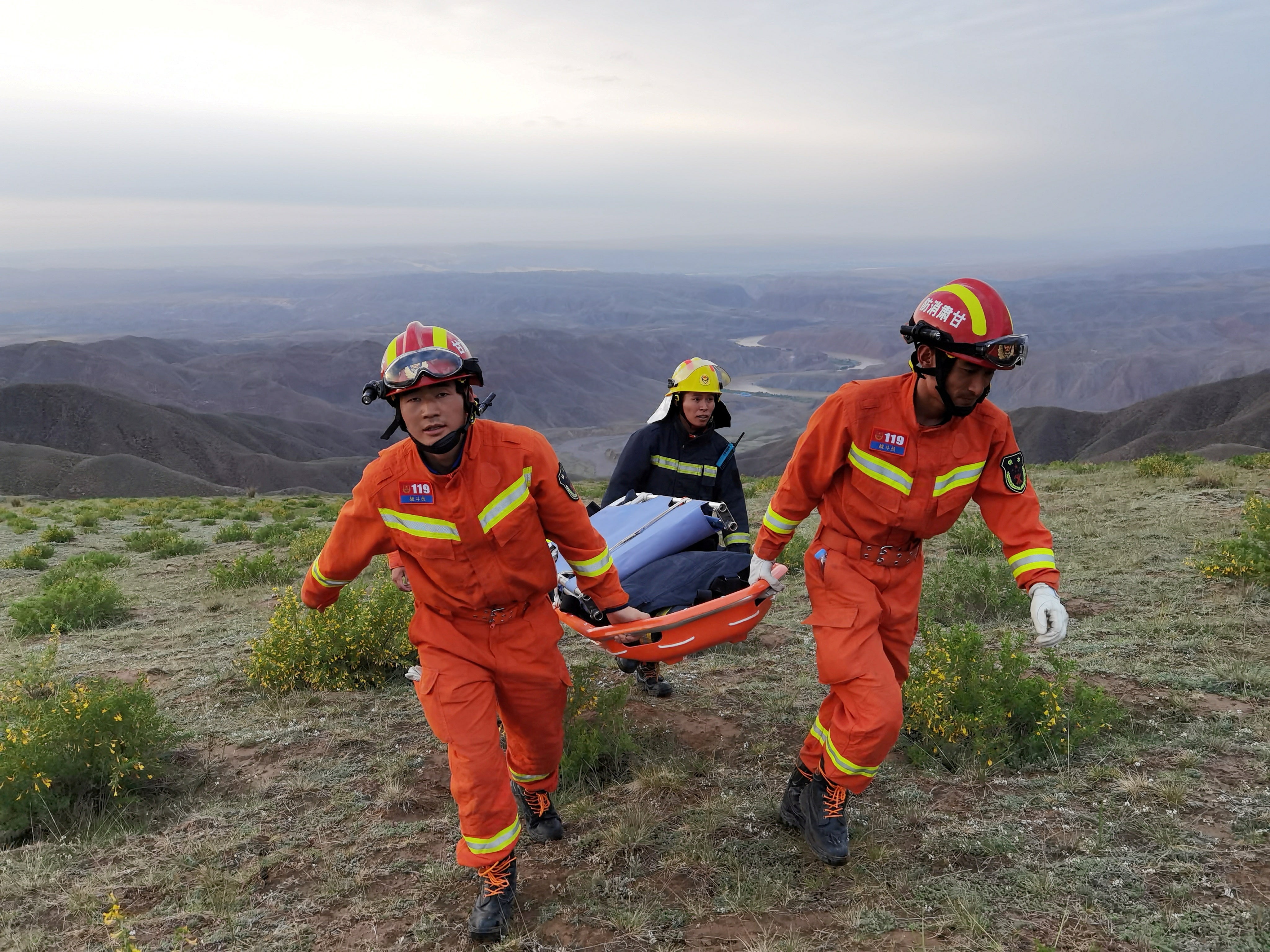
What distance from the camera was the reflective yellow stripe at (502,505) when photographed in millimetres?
3691

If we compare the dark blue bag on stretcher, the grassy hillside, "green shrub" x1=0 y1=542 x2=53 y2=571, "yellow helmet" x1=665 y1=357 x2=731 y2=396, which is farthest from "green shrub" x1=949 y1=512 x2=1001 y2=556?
"green shrub" x1=0 y1=542 x2=53 y2=571

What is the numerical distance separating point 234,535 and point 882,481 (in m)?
14.2

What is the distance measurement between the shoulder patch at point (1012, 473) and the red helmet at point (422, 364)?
245 centimetres

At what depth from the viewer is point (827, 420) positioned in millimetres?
3896

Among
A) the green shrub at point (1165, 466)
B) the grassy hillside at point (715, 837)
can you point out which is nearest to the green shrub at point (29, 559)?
the grassy hillside at point (715, 837)

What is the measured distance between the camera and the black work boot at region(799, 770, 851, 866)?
153 inches

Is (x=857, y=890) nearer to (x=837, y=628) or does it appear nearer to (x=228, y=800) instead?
(x=837, y=628)

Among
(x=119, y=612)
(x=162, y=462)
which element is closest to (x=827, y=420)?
(x=119, y=612)

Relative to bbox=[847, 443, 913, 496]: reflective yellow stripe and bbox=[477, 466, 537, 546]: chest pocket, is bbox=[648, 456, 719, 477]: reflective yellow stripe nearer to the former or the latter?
bbox=[847, 443, 913, 496]: reflective yellow stripe

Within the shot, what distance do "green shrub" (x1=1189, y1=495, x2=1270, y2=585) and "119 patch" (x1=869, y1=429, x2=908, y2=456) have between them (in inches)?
210

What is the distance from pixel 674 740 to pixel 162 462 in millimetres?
116923

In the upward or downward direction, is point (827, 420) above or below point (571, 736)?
above

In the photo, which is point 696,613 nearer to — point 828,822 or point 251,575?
point 828,822

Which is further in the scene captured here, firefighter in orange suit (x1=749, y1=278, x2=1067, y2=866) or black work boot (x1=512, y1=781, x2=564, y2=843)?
black work boot (x1=512, y1=781, x2=564, y2=843)
